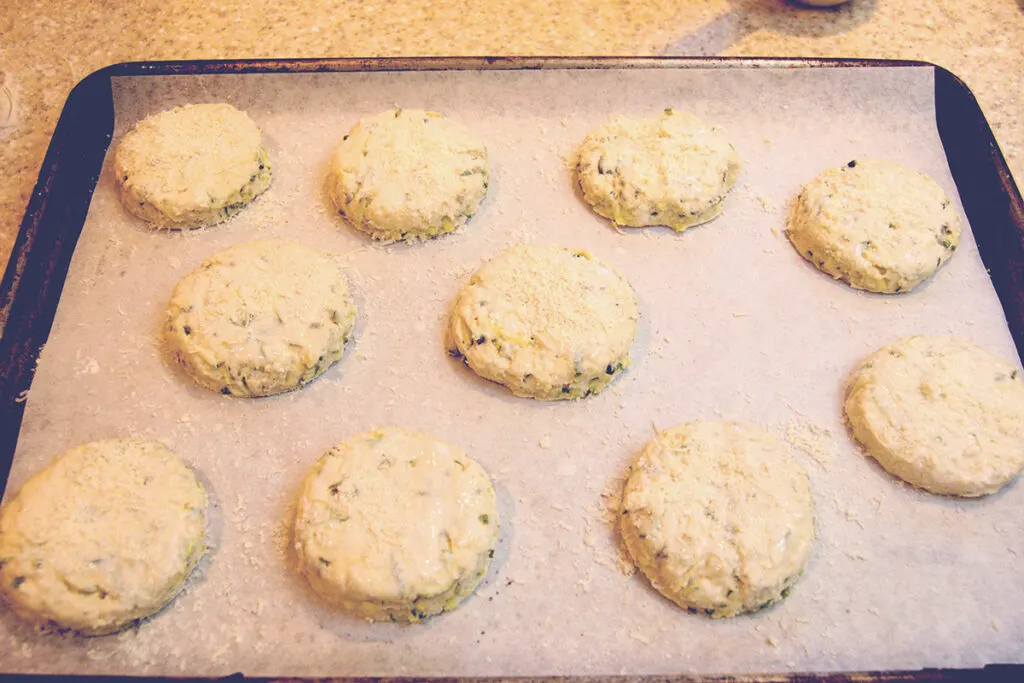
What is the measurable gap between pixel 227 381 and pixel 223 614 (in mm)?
473

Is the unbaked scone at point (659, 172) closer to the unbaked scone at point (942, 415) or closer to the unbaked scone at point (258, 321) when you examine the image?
the unbaked scone at point (942, 415)

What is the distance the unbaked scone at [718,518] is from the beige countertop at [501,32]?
1307mm


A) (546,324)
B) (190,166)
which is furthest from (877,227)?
(190,166)

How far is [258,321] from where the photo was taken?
1.64 meters

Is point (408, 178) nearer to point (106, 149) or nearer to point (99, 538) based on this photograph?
point (106, 149)

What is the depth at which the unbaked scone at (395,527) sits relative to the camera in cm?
136

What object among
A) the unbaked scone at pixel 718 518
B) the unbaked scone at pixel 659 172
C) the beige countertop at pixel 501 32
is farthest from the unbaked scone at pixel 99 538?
the beige countertop at pixel 501 32

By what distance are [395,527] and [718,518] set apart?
23.7 inches

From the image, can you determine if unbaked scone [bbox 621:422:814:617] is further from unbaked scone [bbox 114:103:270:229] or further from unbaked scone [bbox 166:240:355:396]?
unbaked scone [bbox 114:103:270:229]

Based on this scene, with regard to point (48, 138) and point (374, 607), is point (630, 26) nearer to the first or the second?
point (48, 138)

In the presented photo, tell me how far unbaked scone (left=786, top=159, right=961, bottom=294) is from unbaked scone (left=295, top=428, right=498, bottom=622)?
3.22 feet

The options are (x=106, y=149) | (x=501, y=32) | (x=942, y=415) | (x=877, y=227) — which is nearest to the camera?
(x=942, y=415)

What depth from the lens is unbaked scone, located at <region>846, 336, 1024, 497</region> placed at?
1507mm

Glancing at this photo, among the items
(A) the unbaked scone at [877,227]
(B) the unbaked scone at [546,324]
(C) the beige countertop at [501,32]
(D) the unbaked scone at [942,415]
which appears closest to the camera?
(D) the unbaked scone at [942,415]
